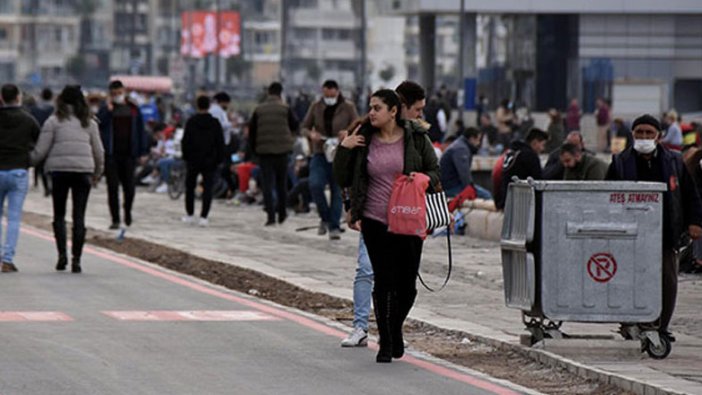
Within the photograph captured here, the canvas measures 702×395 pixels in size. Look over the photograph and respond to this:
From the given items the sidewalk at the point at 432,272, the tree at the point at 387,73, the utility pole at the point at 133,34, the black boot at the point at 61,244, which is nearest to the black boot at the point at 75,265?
the black boot at the point at 61,244

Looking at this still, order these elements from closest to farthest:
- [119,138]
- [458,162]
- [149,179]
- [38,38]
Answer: [458,162] < [119,138] < [149,179] < [38,38]

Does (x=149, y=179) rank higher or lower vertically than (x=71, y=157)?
lower

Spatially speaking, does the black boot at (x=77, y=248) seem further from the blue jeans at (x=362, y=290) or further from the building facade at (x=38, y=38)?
the building facade at (x=38, y=38)

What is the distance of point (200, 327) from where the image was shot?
14.4 m

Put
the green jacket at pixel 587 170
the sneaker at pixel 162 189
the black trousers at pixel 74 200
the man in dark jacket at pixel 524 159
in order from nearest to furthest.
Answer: the black trousers at pixel 74 200, the green jacket at pixel 587 170, the man in dark jacket at pixel 524 159, the sneaker at pixel 162 189

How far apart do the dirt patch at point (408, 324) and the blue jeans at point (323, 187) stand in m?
2.04

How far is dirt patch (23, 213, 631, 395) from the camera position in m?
11.9

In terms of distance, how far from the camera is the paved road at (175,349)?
11.3 metres

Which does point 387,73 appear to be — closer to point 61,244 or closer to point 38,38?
point 38,38

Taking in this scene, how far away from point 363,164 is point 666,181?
2.05 m

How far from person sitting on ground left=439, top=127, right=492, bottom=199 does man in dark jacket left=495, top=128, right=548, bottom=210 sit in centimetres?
228

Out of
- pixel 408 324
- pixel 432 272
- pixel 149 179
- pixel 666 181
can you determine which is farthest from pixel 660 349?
pixel 149 179

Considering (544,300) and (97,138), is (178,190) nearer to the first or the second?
(97,138)

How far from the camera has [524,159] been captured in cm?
2136
